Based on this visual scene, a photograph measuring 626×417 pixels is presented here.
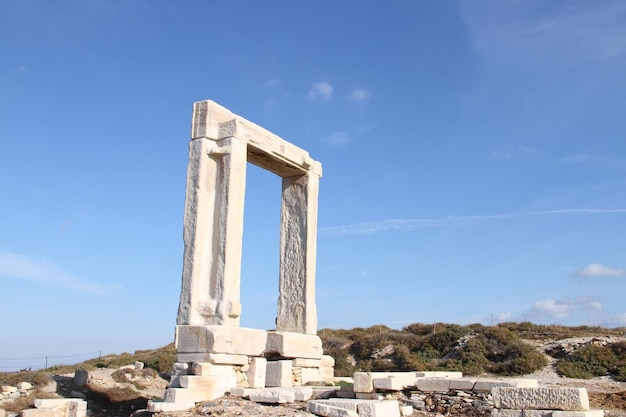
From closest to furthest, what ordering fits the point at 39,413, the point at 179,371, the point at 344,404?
the point at 344,404 → the point at 179,371 → the point at 39,413

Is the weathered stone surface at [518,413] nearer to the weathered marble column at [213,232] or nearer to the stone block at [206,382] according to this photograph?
the stone block at [206,382]

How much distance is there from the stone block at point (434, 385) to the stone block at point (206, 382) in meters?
3.32

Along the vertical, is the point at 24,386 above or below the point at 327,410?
below

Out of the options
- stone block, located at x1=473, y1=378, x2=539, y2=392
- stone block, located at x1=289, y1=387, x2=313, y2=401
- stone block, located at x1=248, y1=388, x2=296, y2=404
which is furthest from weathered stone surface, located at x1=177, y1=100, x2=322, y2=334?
stone block, located at x1=473, y1=378, x2=539, y2=392

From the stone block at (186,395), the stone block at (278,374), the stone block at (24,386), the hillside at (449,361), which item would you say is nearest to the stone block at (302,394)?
the stone block at (186,395)

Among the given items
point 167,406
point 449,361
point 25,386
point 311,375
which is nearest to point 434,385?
point 311,375

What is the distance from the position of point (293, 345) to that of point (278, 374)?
2.54ft

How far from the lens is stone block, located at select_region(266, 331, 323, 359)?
11.6 meters

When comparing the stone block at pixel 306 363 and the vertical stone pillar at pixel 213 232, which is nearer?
the vertical stone pillar at pixel 213 232

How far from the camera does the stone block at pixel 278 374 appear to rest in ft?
37.0

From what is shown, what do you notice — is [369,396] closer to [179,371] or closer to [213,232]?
[179,371]

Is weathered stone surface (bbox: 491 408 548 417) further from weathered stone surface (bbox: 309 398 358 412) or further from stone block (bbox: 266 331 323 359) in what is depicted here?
stone block (bbox: 266 331 323 359)

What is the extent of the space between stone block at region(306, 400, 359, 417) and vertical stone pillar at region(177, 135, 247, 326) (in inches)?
117

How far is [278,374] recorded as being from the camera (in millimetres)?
11305
